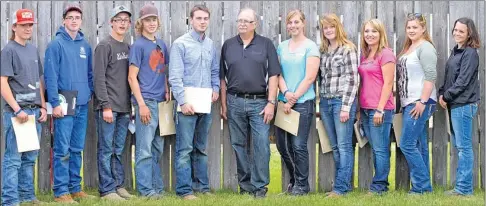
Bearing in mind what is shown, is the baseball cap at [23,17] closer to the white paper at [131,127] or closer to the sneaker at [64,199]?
the white paper at [131,127]

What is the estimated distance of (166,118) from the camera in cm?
922

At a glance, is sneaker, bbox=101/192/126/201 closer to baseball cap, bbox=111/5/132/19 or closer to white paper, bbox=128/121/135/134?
white paper, bbox=128/121/135/134

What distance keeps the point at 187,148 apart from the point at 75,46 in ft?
5.31

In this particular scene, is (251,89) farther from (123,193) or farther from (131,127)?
(123,193)

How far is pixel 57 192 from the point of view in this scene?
29.0 ft

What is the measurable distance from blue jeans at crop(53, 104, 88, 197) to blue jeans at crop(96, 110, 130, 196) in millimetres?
201

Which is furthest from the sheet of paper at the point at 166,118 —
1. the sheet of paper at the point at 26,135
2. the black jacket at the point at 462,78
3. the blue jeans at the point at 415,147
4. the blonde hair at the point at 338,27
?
the black jacket at the point at 462,78

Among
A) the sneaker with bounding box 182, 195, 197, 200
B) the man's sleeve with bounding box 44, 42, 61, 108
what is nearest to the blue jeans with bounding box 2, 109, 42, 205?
the man's sleeve with bounding box 44, 42, 61, 108

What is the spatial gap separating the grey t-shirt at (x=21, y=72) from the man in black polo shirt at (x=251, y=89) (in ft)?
6.84

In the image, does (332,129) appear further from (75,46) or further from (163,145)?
(75,46)

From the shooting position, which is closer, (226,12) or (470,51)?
(470,51)

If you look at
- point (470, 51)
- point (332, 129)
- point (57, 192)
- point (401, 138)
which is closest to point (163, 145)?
point (57, 192)

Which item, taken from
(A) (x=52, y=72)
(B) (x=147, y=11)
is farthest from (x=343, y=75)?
(A) (x=52, y=72)

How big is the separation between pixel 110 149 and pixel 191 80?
1.16 metres
